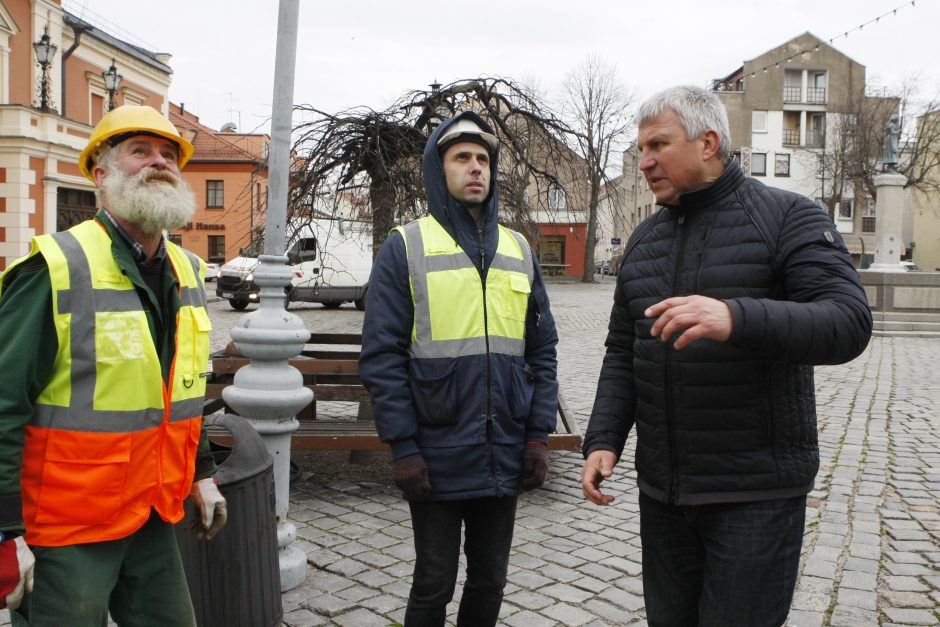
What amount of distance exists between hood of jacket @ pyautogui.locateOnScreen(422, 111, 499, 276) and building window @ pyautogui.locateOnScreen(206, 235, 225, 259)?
51.1 metres

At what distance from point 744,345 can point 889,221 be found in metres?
22.5

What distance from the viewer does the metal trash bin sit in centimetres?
326

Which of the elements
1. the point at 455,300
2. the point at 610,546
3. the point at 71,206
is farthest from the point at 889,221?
the point at 71,206

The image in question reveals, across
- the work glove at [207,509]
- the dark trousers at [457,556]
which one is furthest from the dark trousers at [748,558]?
the work glove at [207,509]

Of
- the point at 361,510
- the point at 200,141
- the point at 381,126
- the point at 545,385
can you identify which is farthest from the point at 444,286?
the point at 200,141

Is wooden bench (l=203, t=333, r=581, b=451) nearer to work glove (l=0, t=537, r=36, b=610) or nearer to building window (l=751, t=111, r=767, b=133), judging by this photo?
work glove (l=0, t=537, r=36, b=610)

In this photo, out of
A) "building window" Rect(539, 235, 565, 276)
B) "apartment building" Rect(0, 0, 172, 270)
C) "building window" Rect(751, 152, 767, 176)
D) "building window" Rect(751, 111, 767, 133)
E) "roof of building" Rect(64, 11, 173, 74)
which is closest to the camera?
"apartment building" Rect(0, 0, 172, 270)

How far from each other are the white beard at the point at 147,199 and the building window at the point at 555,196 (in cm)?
628

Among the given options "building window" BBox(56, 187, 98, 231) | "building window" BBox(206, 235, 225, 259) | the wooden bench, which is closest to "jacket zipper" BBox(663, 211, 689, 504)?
the wooden bench

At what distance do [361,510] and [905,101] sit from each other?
46381 mm

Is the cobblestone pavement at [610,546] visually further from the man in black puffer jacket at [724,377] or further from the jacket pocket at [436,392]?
the man in black puffer jacket at [724,377]

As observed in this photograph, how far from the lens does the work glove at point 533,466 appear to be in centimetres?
295

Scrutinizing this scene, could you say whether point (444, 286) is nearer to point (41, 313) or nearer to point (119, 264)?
point (119, 264)

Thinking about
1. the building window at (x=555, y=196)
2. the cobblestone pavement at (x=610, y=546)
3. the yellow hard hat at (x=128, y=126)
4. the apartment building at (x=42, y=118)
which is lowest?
the cobblestone pavement at (x=610, y=546)
